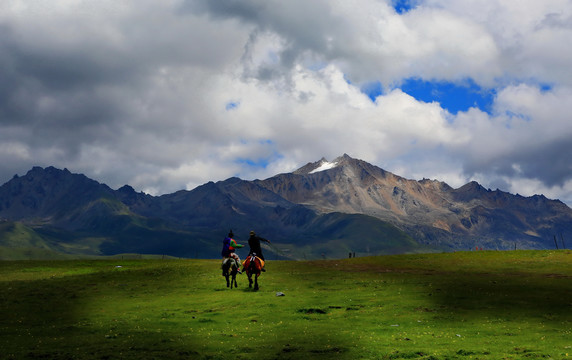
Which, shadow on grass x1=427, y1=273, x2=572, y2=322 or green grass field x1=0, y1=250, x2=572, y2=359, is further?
shadow on grass x1=427, y1=273, x2=572, y2=322

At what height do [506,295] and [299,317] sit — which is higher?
[506,295]

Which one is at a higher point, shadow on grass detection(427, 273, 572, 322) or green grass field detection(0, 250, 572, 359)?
shadow on grass detection(427, 273, 572, 322)

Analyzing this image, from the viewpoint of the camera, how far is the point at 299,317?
104ft

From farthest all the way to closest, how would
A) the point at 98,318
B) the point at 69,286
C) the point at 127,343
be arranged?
1. the point at 69,286
2. the point at 98,318
3. the point at 127,343

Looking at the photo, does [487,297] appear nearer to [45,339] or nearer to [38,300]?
[45,339]

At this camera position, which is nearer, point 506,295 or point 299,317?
point 299,317

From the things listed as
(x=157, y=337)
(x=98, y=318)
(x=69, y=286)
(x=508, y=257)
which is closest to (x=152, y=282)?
(x=69, y=286)

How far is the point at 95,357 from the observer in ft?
68.4

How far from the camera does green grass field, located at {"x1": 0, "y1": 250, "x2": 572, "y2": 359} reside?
73.6ft

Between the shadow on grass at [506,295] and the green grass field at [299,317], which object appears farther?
the shadow on grass at [506,295]

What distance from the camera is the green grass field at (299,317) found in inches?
883

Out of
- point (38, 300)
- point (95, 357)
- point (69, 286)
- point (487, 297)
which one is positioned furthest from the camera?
point (69, 286)

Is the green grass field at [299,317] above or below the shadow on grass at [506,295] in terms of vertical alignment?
below

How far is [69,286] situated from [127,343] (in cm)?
3300
